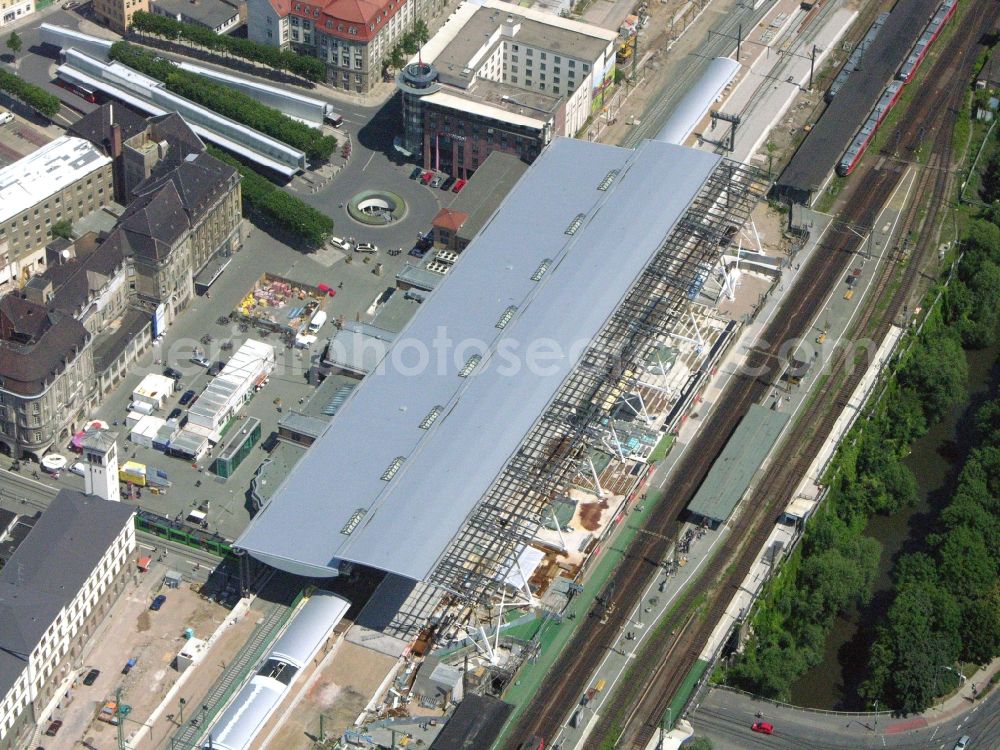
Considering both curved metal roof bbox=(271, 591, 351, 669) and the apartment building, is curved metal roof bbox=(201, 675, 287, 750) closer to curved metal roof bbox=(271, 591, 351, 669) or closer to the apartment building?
curved metal roof bbox=(271, 591, 351, 669)

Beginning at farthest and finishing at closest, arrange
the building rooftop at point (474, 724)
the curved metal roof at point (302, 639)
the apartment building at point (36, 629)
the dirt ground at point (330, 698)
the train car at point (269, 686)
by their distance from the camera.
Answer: the curved metal roof at point (302, 639), the dirt ground at point (330, 698), the apartment building at point (36, 629), the building rooftop at point (474, 724), the train car at point (269, 686)

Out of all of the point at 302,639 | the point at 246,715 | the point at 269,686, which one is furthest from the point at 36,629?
the point at 302,639

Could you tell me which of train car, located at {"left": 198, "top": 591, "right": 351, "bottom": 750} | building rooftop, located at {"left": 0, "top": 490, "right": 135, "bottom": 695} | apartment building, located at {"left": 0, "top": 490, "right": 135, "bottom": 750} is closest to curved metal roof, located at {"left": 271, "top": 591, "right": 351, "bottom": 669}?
train car, located at {"left": 198, "top": 591, "right": 351, "bottom": 750}

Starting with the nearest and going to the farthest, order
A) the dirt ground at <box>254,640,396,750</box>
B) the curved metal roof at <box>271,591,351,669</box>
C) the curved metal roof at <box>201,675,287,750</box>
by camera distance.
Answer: the curved metal roof at <box>201,675,287,750</box>
the dirt ground at <box>254,640,396,750</box>
the curved metal roof at <box>271,591,351,669</box>

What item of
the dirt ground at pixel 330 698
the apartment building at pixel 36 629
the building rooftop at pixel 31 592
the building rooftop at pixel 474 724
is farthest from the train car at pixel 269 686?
the building rooftop at pixel 31 592

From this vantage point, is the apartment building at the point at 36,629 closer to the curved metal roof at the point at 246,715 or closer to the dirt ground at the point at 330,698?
the curved metal roof at the point at 246,715

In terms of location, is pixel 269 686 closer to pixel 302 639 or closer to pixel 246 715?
pixel 246 715

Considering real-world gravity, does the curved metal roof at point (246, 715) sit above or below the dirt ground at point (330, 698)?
below

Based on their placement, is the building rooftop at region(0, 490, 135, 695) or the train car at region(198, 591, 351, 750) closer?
the train car at region(198, 591, 351, 750)

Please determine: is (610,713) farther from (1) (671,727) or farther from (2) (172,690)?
(2) (172,690)
